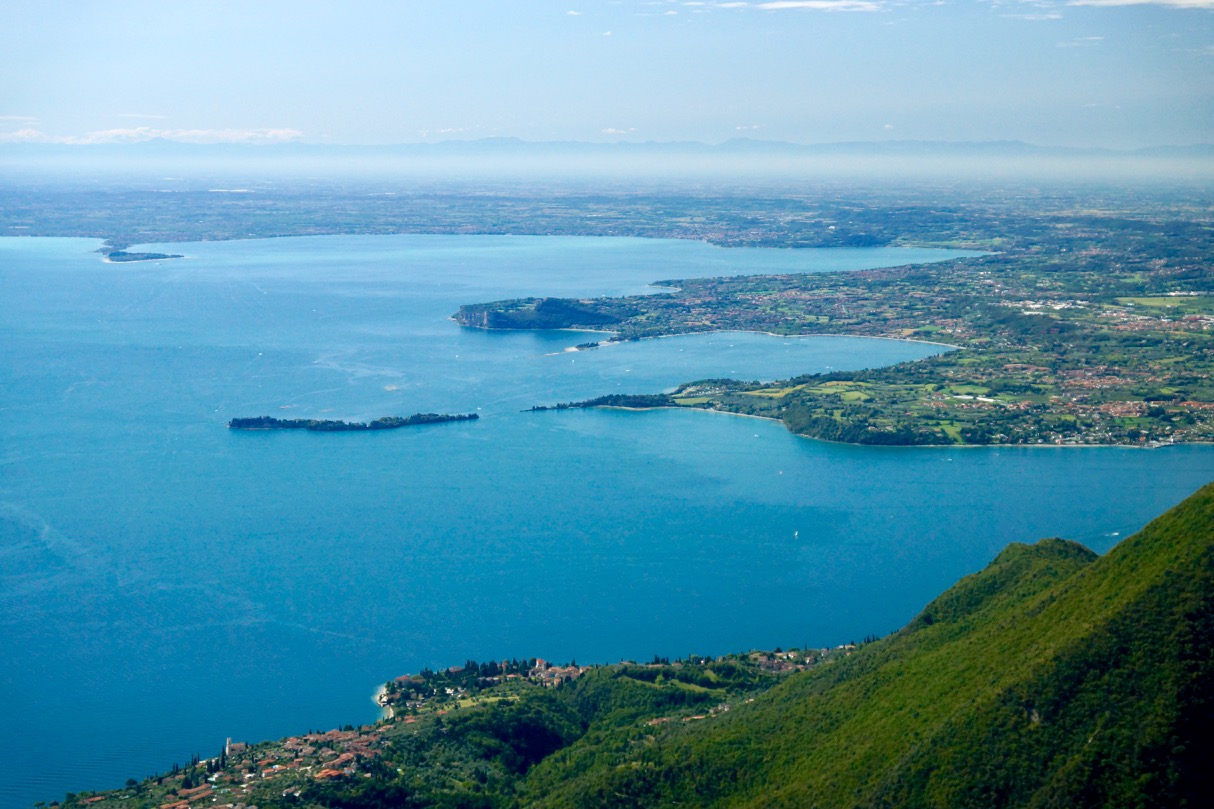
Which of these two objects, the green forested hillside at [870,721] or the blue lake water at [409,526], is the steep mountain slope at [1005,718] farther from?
the blue lake water at [409,526]

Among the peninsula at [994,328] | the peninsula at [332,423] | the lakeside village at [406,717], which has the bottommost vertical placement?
the lakeside village at [406,717]

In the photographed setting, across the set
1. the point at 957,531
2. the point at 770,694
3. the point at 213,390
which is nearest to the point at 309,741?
the point at 770,694

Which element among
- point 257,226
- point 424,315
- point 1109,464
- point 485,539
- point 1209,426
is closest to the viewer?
point 485,539

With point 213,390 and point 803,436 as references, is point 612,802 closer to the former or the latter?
point 803,436

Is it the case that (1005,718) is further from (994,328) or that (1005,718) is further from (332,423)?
(994,328)

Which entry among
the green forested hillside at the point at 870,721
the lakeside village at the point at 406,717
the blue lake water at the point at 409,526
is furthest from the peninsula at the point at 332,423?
the green forested hillside at the point at 870,721

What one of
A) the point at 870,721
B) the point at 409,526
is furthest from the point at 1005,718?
the point at 409,526

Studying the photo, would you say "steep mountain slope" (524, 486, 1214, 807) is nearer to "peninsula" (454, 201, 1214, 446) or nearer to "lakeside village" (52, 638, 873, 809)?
"lakeside village" (52, 638, 873, 809)
